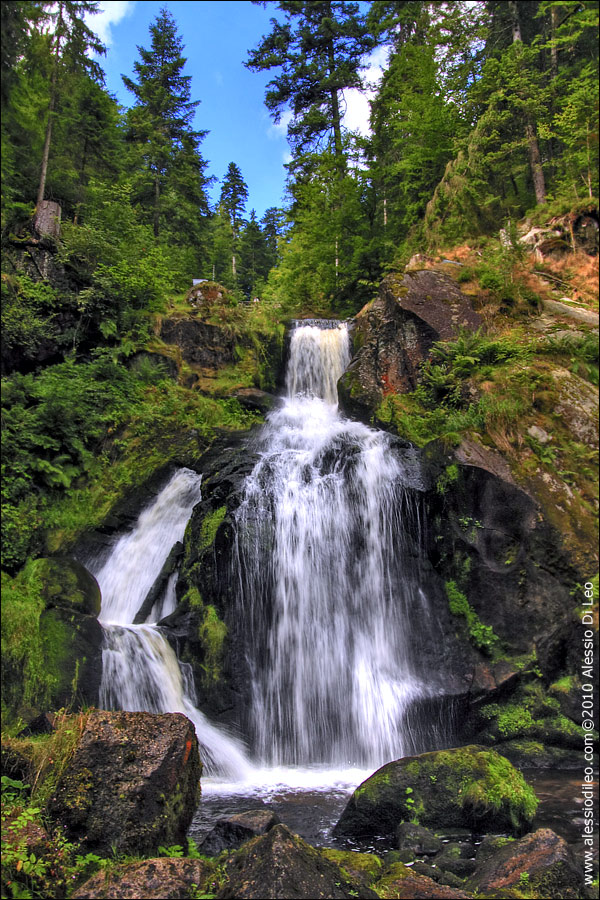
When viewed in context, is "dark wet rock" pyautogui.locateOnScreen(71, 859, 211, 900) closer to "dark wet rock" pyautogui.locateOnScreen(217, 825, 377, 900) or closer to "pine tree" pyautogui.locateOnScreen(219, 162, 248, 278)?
"dark wet rock" pyautogui.locateOnScreen(217, 825, 377, 900)

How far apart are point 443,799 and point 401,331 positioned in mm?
10407

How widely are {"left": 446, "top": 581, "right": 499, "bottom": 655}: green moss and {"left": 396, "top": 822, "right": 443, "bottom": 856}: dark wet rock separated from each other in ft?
11.2

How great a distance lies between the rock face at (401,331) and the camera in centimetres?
1273

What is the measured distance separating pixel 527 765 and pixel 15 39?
974 cm

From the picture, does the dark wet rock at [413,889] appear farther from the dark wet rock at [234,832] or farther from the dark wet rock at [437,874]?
the dark wet rock at [234,832]

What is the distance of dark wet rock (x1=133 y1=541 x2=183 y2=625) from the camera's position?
8.94 m

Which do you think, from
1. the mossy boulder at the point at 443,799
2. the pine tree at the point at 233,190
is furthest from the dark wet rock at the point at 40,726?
the pine tree at the point at 233,190

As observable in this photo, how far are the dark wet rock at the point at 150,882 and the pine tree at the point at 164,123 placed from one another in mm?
23854

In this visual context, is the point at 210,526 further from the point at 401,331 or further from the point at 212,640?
the point at 401,331

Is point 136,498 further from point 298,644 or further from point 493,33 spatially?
point 493,33

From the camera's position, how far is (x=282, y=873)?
304cm

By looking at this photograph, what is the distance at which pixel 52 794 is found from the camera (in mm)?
4242

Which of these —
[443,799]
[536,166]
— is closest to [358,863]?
[443,799]

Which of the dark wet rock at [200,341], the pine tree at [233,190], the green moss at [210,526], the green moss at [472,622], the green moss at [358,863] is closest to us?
the green moss at [358,863]
